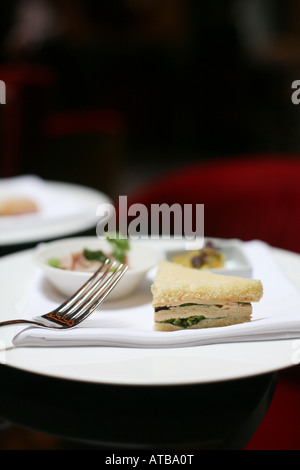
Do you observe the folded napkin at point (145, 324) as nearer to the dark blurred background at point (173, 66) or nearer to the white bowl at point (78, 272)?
the white bowl at point (78, 272)

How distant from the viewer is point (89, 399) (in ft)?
2.09

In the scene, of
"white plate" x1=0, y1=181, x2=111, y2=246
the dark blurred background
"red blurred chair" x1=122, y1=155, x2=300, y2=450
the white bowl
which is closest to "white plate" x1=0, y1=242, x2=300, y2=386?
the white bowl

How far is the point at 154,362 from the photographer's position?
0.62 meters

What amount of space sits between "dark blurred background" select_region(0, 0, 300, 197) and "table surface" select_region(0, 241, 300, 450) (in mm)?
4862

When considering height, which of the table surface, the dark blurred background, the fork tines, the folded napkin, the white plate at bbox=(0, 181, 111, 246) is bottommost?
the table surface

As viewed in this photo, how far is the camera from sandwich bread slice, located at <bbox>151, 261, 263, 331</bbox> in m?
0.70

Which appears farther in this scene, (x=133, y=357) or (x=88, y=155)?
(x=88, y=155)

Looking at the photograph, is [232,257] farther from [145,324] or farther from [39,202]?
[39,202]

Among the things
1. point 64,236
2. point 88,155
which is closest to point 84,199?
point 64,236

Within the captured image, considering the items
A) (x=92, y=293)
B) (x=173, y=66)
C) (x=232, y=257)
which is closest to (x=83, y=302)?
(x=92, y=293)

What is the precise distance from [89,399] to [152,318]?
161mm

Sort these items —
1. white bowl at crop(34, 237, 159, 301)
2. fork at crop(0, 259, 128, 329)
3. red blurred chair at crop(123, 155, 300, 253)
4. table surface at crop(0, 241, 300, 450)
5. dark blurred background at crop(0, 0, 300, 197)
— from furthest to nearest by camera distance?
dark blurred background at crop(0, 0, 300, 197)
red blurred chair at crop(123, 155, 300, 253)
white bowl at crop(34, 237, 159, 301)
fork at crop(0, 259, 128, 329)
table surface at crop(0, 241, 300, 450)

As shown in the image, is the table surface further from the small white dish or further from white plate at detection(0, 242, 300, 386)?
the small white dish
